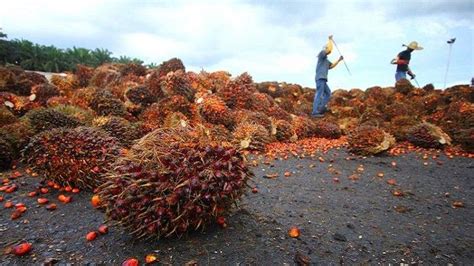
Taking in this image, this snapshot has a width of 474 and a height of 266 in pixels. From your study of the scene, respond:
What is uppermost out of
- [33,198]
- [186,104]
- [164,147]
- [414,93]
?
[414,93]

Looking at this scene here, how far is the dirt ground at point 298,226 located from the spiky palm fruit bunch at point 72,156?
194 millimetres

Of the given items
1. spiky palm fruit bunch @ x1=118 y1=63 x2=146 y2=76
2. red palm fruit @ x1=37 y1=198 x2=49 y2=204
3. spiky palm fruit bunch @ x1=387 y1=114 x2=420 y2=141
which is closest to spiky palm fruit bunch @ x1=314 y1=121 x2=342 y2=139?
spiky palm fruit bunch @ x1=387 y1=114 x2=420 y2=141

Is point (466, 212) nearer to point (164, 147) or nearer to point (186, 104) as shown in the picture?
point (164, 147)

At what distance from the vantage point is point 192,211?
7.11ft

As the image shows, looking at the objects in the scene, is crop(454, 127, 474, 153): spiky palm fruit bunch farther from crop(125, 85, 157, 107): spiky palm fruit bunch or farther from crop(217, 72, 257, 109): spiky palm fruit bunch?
crop(125, 85, 157, 107): spiky palm fruit bunch

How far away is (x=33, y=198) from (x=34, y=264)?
119 centimetres

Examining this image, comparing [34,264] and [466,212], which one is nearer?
[34,264]

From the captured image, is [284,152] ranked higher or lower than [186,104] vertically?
lower

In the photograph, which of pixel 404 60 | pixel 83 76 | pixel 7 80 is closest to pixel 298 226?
pixel 7 80

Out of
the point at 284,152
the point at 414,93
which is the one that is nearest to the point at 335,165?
the point at 284,152

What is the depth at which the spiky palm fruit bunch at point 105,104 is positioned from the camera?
5152 mm

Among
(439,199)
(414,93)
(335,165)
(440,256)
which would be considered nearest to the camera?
(440,256)

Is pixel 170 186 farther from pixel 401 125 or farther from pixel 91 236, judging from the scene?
pixel 401 125

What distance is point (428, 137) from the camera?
6.94 metres
